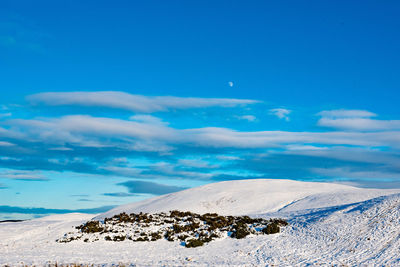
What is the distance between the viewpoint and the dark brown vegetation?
78.0 ft

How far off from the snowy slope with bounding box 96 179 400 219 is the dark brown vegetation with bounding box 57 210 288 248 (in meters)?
5.06

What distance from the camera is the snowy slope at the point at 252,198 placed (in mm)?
33156

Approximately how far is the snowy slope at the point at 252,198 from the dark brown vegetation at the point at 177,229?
16.6ft

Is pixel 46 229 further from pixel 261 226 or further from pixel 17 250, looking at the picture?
pixel 261 226

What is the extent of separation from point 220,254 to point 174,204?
1493 cm

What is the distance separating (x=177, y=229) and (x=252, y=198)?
40.6ft

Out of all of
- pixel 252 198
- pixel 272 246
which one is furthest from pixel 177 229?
pixel 252 198

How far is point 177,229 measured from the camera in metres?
25.1

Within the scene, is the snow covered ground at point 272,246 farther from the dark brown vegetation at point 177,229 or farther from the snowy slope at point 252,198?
the snowy slope at point 252,198

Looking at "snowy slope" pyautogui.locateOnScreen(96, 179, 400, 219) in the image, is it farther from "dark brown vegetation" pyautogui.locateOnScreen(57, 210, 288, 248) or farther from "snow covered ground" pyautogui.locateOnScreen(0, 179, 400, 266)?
"dark brown vegetation" pyautogui.locateOnScreen(57, 210, 288, 248)

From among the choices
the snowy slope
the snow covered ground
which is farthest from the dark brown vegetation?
the snowy slope

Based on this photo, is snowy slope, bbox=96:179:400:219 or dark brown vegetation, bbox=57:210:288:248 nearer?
dark brown vegetation, bbox=57:210:288:248

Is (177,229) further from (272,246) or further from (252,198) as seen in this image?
(252,198)

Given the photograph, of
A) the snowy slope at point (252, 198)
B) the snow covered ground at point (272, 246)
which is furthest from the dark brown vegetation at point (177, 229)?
the snowy slope at point (252, 198)
